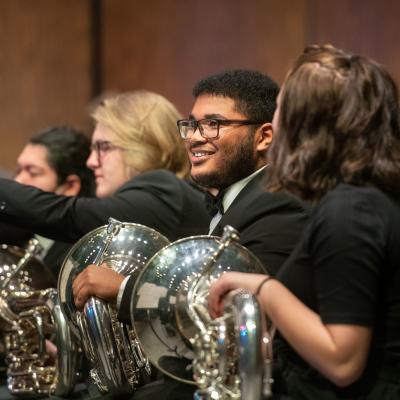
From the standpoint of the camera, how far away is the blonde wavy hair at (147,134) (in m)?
3.61

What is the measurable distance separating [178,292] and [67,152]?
1.81m

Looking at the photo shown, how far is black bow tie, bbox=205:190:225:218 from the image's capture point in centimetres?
291

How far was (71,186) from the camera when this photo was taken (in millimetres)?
4070

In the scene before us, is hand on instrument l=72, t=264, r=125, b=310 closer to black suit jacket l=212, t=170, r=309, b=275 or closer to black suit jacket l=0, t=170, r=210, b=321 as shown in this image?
black suit jacket l=212, t=170, r=309, b=275

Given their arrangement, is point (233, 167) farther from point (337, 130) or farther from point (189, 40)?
point (189, 40)

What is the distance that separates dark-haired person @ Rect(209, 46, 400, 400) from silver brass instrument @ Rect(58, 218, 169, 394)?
54cm

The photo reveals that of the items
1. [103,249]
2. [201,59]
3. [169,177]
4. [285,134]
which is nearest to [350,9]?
[201,59]

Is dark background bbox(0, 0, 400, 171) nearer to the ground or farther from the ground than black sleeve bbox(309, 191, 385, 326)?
nearer to the ground

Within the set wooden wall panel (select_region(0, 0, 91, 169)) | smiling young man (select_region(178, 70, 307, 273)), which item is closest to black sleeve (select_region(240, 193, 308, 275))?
smiling young man (select_region(178, 70, 307, 273))

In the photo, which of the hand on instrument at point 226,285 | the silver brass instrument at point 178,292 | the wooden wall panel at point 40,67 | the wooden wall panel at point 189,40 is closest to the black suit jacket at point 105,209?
the silver brass instrument at point 178,292

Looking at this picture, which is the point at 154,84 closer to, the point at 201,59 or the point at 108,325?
the point at 201,59

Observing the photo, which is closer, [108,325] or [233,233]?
[233,233]

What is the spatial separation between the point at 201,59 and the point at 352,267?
3784 millimetres

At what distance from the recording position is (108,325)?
8.67 ft
